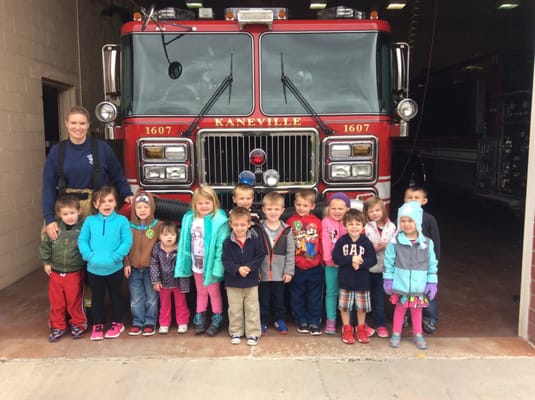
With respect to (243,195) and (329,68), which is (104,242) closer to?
(243,195)

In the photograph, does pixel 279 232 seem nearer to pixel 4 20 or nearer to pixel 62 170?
pixel 62 170

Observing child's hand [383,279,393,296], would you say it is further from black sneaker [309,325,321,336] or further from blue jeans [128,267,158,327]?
blue jeans [128,267,158,327]

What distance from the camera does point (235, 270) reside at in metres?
3.80

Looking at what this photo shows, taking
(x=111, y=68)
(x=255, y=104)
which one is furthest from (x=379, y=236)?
(x=111, y=68)

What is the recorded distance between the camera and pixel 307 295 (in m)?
4.21

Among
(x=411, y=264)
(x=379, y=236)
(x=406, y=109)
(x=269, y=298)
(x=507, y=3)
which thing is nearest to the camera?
(x=411, y=264)

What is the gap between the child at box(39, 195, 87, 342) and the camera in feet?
13.0

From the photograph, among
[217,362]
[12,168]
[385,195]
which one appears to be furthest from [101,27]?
[217,362]

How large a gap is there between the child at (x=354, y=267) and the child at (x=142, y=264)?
4.87ft

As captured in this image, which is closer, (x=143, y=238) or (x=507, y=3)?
(x=143, y=238)

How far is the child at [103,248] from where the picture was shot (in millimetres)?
3887

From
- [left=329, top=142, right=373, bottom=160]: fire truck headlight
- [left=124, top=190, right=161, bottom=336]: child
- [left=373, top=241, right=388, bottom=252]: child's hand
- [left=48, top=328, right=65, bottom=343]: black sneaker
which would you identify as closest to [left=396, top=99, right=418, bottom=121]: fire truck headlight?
[left=329, top=142, right=373, bottom=160]: fire truck headlight

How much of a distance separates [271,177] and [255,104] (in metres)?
0.69

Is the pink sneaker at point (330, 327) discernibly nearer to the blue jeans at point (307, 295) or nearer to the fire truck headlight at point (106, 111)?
the blue jeans at point (307, 295)
